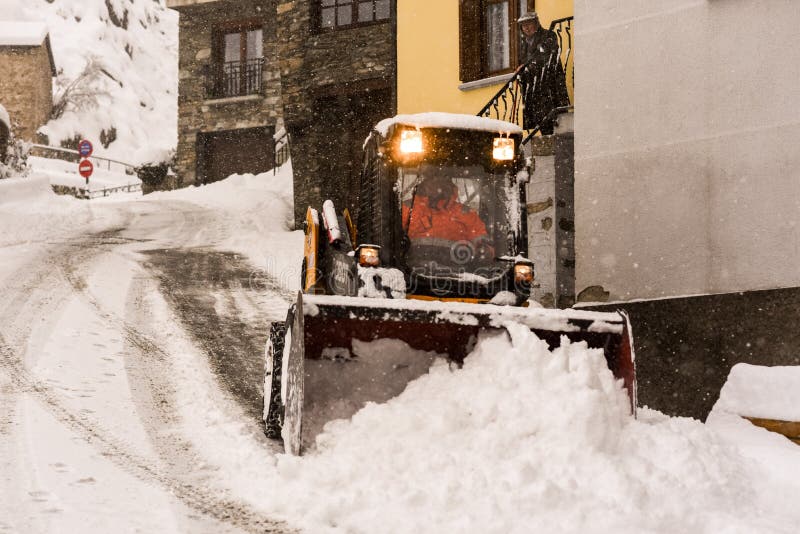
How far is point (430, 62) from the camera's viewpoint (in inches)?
442

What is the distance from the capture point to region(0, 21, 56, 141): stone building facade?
3394 centimetres

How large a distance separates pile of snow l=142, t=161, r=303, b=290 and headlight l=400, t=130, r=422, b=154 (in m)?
5.60

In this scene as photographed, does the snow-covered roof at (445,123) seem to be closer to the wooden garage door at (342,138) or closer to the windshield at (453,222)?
the windshield at (453,222)

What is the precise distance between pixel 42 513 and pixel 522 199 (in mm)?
3582

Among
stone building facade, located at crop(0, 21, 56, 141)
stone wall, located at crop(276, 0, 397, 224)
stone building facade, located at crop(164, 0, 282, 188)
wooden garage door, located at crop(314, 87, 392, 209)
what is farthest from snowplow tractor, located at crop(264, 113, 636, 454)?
stone building facade, located at crop(0, 21, 56, 141)

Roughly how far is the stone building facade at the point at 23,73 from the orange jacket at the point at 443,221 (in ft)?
111

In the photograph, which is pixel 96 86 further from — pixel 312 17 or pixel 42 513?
pixel 42 513

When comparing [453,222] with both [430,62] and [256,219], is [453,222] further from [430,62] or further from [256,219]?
[256,219]

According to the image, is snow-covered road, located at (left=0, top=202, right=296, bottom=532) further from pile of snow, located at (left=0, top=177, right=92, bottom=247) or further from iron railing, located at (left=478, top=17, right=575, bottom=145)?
iron railing, located at (left=478, top=17, right=575, bottom=145)

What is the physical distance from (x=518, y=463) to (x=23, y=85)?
120 feet

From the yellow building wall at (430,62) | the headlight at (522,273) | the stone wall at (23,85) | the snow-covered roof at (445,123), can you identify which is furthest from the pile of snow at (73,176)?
the headlight at (522,273)

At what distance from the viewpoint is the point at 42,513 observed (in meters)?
3.54

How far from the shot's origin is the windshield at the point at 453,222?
539 centimetres

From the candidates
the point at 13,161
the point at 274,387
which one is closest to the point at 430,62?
the point at 274,387
